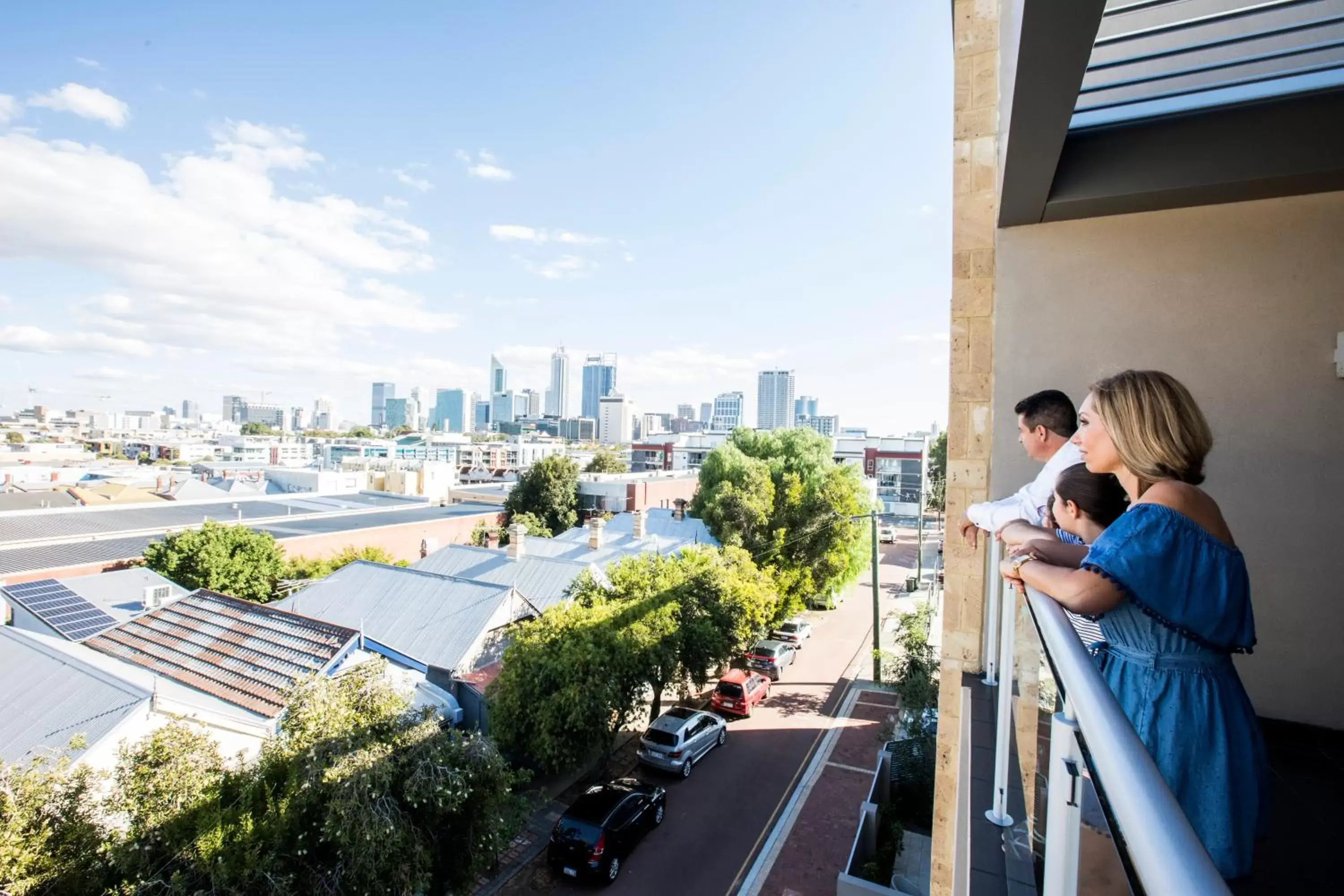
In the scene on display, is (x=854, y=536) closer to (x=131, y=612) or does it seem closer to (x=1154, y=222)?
(x=1154, y=222)

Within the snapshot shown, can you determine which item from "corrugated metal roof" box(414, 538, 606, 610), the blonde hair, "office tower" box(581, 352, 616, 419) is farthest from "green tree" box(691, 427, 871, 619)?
"office tower" box(581, 352, 616, 419)

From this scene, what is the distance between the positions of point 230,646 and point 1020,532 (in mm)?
11488

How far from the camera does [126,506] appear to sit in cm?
2508

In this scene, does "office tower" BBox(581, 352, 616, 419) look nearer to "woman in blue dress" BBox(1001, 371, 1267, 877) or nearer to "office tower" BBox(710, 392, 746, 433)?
"office tower" BBox(710, 392, 746, 433)

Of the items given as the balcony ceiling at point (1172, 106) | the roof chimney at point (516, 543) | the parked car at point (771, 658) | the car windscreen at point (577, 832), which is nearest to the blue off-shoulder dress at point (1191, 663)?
the balcony ceiling at point (1172, 106)

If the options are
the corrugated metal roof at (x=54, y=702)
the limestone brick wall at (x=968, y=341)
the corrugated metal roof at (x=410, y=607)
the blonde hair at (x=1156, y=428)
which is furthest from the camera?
the corrugated metal roof at (x=410, y=607)

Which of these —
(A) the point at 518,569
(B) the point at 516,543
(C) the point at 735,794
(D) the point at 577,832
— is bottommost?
(C) the point at 735,794

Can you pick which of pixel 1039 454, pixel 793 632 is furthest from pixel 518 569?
pixel 1039 454

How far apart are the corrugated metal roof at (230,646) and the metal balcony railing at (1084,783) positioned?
27.9 feet

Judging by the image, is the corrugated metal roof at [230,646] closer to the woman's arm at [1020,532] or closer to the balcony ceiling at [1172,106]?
the woman's arm at [1020,532]

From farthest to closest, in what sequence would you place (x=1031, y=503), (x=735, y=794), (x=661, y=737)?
(x=661, y=737), (x=735, y=794), (x=1031, y=503)

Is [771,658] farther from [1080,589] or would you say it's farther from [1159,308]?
[1080,589]

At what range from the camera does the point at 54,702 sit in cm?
762

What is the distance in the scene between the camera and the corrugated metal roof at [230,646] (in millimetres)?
8641
